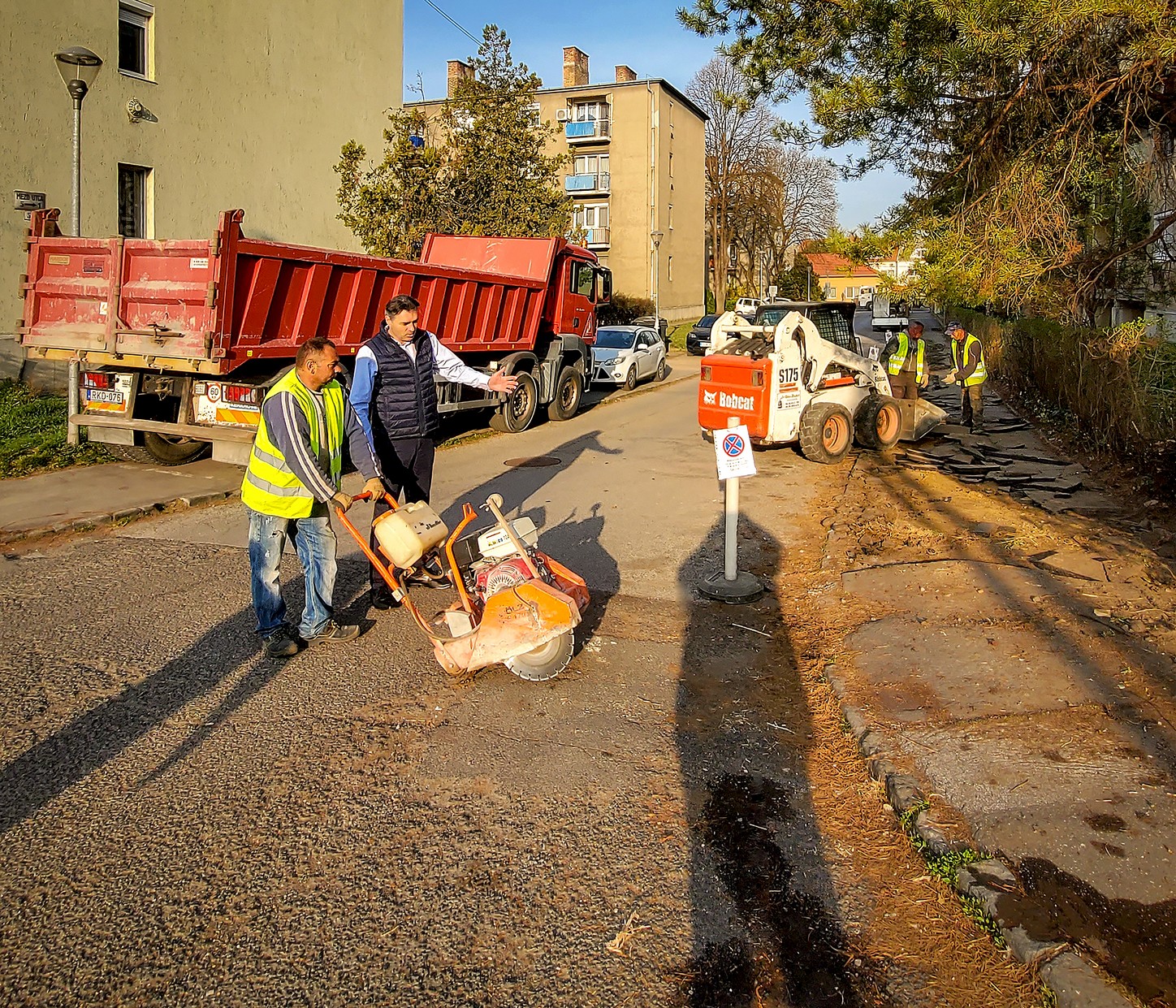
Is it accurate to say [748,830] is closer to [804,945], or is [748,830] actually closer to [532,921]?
[804,945]

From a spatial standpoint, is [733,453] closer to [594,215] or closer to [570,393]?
[570,393]

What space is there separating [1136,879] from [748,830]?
135cm

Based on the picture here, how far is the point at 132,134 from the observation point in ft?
59.4

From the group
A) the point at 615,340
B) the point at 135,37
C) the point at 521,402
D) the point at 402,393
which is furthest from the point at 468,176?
the point at 402,393

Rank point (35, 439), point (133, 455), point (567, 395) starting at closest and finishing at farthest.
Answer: point (133, 455) → point (35, 439) → point (567, 395)

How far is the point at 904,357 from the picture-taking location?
13.3 metres

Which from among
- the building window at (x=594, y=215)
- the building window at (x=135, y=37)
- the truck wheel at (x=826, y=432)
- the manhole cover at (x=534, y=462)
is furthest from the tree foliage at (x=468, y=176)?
the building window at (x=594, y=215)

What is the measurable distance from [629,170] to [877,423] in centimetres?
4273

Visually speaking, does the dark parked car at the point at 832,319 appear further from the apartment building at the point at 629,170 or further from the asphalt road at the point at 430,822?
the apartment building at the point at 629,170

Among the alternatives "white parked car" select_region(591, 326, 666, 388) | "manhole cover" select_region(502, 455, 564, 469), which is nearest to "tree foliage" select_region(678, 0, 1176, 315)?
"manhole cover" select_region(502, 455, 564, 469)

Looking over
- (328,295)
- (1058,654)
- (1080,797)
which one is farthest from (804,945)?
(328,295)

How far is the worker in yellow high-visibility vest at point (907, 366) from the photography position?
43.4ft

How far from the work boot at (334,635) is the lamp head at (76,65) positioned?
30.9ft

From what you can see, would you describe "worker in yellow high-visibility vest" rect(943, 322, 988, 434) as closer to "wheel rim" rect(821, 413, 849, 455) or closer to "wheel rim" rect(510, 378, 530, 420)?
"wheel rim" rect(821, 413, 849, 455)
